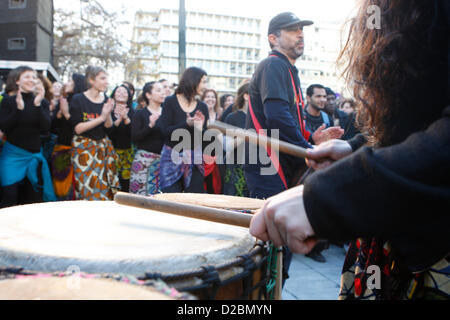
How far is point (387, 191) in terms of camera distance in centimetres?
58

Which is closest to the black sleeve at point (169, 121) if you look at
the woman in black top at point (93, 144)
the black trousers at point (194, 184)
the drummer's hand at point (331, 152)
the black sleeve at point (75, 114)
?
the black trousers at point (194, 184)

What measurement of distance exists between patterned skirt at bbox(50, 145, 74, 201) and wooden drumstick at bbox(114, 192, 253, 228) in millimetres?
3122

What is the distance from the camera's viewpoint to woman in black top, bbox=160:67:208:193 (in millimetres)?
3576

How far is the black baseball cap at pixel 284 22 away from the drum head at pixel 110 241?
1747 millimetres

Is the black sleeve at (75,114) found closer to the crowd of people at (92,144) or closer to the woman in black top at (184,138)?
the crowd of people at (92,144)

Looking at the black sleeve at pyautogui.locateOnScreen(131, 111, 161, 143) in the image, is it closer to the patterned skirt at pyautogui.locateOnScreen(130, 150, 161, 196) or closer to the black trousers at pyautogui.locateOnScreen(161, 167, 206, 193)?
the patterned skirt at pyautogui.locateOnScreen(130, 150, 161, 196)

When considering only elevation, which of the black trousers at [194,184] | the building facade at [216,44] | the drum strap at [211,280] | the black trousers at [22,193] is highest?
the building facade at [216,44]

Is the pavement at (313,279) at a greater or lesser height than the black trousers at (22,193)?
lesser

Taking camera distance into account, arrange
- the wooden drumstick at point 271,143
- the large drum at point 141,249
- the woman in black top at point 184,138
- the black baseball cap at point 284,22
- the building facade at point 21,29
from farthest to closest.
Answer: the building facade at point 21,29
the woman in black top at point 184,138
the black baseball cap at point 284,22
the wooden drumstick at point 271,143
the large drum at point 141,249

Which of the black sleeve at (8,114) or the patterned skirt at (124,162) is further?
the patterned skirt at (124,162)

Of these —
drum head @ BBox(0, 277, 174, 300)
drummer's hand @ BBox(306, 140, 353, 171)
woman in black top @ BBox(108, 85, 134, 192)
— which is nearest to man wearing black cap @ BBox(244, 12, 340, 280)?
drummer's hand @ BBox(306, 140, 353, 171)

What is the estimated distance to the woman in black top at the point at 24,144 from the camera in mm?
3752

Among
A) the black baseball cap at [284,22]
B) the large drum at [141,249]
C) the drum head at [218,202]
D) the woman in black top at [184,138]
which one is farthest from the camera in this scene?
the woman in black top at [184,138]
